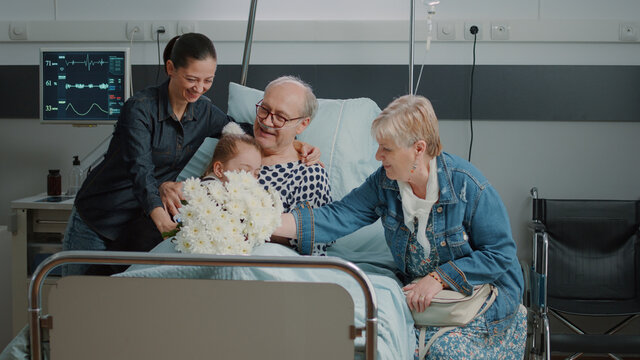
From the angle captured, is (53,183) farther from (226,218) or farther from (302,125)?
(226,218)

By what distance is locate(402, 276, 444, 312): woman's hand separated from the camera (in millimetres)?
1636

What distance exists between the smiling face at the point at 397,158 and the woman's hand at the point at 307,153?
344 mm

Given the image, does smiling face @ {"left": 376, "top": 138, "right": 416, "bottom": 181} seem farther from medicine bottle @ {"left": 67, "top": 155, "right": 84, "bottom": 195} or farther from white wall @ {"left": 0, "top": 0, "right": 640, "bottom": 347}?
medicine bottle @ {"left": 67, "top": 155, "right": 84, "bottom": 195}

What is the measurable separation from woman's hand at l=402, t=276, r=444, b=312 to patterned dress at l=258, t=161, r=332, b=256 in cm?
38

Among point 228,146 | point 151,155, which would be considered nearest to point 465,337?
point 228,146

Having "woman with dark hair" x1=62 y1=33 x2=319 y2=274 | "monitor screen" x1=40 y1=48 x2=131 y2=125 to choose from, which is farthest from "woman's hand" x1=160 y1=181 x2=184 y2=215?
"monitor screen" x1=40 y1=48 x2=131 y2=125

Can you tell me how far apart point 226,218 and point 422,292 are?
0.59 m

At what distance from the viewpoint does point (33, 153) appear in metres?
3.18

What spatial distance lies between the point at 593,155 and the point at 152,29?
234 centimetres

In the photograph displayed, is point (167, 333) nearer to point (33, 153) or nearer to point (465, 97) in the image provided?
point (465, 97)

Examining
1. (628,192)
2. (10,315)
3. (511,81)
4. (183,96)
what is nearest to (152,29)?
(183,96)

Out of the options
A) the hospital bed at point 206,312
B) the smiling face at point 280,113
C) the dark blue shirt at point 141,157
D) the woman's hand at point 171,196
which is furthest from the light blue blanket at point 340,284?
the smiling face at point 280,113

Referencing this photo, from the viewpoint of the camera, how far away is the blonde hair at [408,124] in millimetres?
1670

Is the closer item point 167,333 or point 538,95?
point 167,333
